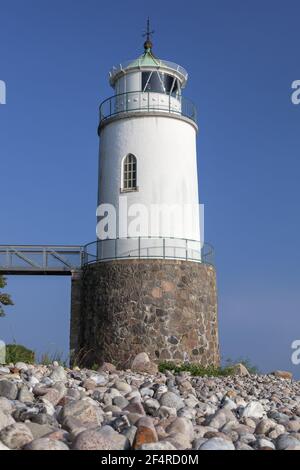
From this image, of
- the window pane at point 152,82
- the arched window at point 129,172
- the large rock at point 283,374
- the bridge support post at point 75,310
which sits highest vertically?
the window pane at point 152,82

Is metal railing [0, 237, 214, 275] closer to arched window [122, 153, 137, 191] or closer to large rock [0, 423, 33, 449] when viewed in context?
arched window [122, 153, 137, 191]

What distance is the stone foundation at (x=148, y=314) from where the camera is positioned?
17.2 m

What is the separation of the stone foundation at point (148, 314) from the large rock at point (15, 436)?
13.4 meters

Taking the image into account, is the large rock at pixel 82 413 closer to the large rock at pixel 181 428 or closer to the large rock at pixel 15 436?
the large rock at pixel 181 428

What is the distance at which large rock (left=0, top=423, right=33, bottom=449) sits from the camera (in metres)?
3.70

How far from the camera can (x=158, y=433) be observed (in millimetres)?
4215

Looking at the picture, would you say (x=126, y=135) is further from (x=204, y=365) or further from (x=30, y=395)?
(x=30, y=395)

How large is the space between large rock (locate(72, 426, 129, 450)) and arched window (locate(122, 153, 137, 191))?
49.8ft

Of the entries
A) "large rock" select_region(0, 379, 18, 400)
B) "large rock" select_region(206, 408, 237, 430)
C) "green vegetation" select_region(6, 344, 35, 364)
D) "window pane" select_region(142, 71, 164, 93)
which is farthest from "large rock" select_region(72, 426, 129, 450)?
"window pane" select_region(142, 71, 164, 93)

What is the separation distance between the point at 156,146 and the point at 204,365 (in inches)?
267

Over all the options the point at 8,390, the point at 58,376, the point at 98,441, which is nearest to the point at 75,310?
the point at 58,376

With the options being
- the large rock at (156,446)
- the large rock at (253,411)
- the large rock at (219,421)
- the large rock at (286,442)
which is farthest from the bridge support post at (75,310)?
the large rock at (156,446)
